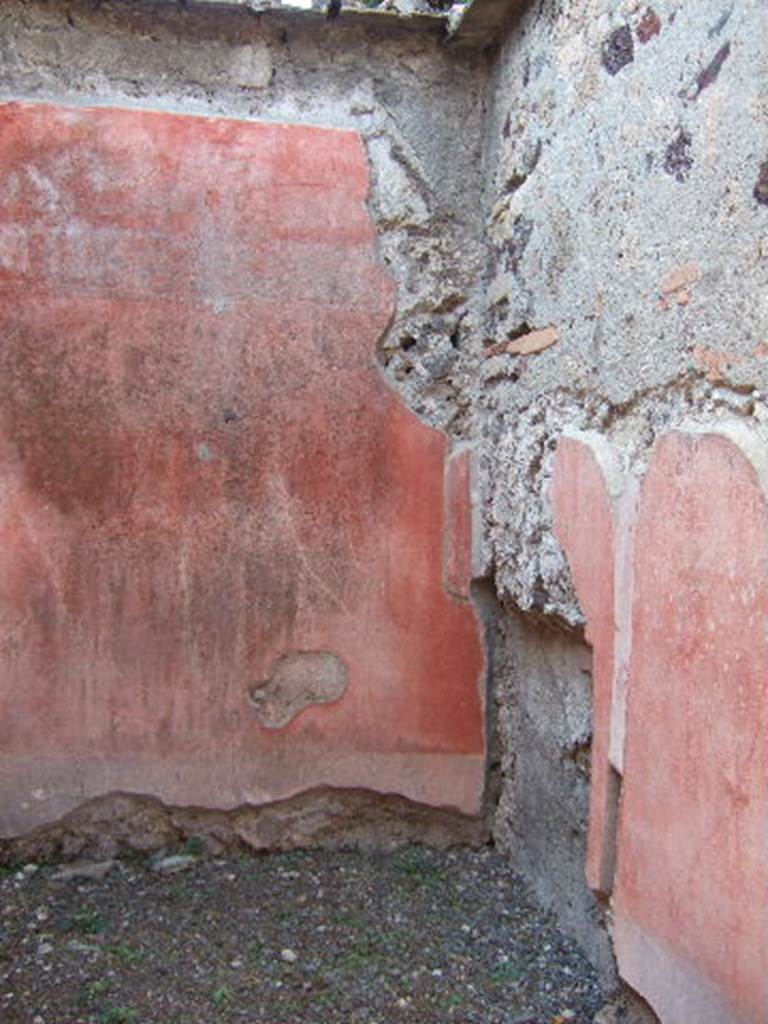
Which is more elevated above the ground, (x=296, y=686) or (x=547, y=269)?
(x=547, y=269)

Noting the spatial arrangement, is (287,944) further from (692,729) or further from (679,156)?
(679,156)

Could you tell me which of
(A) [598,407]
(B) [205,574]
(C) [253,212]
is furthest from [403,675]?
(C) [253,212]

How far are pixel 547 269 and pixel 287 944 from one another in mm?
1592

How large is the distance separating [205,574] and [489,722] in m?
0.83

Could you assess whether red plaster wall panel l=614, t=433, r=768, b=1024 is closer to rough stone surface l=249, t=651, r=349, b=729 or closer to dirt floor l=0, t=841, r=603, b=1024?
dirt floor l=0, t=841, r=603, b=1024

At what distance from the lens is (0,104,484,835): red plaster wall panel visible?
2.68 meters

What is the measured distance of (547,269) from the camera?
2.41 meters

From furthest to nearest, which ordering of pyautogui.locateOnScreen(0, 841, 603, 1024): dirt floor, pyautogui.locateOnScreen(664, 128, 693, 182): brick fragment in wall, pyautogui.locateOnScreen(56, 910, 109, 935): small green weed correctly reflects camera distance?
pyautogui.locateOnScreen(56, 910, 109, 935): small green weed < pyautogui.locateOnScreen(0, 841, 603, 1024): dirt floor < pyautogui.locateOnScreen(664, 128, 693, 182): brick fragment in wall

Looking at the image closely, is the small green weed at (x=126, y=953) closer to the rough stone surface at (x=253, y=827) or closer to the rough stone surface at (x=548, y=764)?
the rough stone surface at (x=253, y=827)

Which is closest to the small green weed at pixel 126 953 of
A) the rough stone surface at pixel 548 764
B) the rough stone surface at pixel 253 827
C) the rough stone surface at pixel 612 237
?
the rough stone surface at pixel 253 827

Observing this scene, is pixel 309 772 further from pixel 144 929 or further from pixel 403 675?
pixel 144 929

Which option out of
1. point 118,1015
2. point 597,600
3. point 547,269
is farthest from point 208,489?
point 118,1015

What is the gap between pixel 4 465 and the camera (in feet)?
8.75

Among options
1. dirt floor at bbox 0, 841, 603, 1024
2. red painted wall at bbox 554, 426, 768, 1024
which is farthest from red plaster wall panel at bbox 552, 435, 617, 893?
dirt floor at bbox 0, 841, 603, 1024
